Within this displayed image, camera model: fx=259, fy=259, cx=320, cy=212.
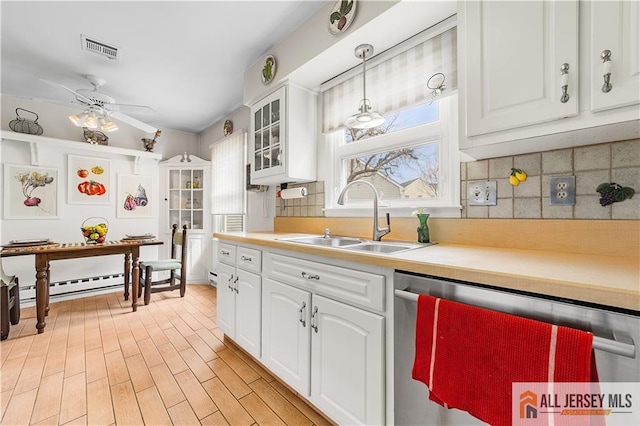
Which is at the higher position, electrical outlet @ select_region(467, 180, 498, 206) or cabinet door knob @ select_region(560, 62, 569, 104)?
cabinet door knob @ select_region(560, 62, 569, 104)

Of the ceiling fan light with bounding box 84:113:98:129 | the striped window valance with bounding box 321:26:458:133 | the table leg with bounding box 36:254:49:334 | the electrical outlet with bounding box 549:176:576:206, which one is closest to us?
the electrical outlet with bounding box 549:176:576:206

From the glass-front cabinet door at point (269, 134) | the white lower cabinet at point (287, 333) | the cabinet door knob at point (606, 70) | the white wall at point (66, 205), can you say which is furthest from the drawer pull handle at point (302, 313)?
the white wall at point (66, 205)

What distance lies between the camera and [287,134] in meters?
2.15

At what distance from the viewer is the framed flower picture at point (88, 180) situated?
11.0 feet

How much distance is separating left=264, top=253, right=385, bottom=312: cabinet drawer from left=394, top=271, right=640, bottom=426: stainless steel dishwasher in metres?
0.09

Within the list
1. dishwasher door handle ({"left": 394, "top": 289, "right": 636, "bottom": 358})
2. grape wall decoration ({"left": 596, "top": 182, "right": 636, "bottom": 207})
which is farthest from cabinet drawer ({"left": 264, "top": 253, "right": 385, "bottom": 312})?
grape wall decoration ({"left": 596, "top": 182, "right": 636, "bottom": 207})

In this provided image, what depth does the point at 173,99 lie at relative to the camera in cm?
323

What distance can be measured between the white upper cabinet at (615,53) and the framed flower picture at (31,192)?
483 centimetres

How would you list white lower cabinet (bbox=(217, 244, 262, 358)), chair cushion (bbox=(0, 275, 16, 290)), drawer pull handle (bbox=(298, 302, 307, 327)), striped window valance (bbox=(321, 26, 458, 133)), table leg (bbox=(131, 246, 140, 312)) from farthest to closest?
table leg (bbox=(131, 246, 140, 312)) < chair cushion (bbox=(0, 275, 16, 290)) < white lower cabinet (bbox=(217, 244, 262, 358)) < striped window valance (bbox=(321, 26, 458, 133)) < drawer pull handle (bbox=(298, 302, 307, 327))

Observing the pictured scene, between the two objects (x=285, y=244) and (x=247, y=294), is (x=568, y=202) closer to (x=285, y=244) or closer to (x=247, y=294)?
(x=285, y=244)

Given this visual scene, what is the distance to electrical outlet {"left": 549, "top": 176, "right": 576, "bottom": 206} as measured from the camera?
3.64 feet

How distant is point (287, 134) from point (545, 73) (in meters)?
1.63

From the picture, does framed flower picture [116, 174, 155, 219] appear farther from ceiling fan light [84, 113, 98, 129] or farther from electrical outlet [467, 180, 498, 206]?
electrical outlet [467, 180, 498, 206]

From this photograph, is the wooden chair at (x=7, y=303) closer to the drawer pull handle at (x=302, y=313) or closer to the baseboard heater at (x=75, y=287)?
the baseboard heater at (x=75, y=287)
